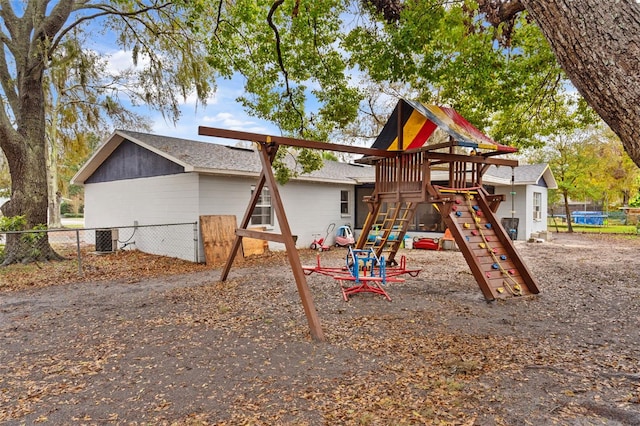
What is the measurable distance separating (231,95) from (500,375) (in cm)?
981

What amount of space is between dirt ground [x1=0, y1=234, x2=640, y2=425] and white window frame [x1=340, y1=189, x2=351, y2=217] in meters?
8.45

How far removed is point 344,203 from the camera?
15.7m

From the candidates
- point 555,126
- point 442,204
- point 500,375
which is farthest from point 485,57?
point 500,375

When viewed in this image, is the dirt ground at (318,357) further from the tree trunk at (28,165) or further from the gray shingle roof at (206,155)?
the gray shingle roof at (206,155)

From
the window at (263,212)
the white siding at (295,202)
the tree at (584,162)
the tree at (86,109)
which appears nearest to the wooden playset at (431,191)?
the white siding at (295,202)

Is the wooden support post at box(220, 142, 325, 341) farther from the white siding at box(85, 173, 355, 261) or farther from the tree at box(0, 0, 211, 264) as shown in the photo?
the tree at box(0, 0, 211, 264)

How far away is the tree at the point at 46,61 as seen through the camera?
1027 centimetres

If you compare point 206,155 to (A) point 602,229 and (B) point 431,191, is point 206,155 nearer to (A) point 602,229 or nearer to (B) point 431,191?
(B) point 431,191

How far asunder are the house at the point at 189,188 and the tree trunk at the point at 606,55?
9.10 metres

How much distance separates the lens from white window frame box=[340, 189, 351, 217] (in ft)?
51.1

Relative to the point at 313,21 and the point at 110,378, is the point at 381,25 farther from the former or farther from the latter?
the point at 110,378

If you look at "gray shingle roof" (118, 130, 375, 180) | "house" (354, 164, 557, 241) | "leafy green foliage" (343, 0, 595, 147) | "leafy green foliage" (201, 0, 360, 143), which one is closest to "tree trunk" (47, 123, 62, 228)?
"gray shingle roof" (118, 130, 375, 180)

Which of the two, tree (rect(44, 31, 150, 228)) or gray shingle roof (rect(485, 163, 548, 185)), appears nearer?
tree (rect(44, 31, 150, 228))

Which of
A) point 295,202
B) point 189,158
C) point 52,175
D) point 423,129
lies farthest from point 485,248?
point 52,175
